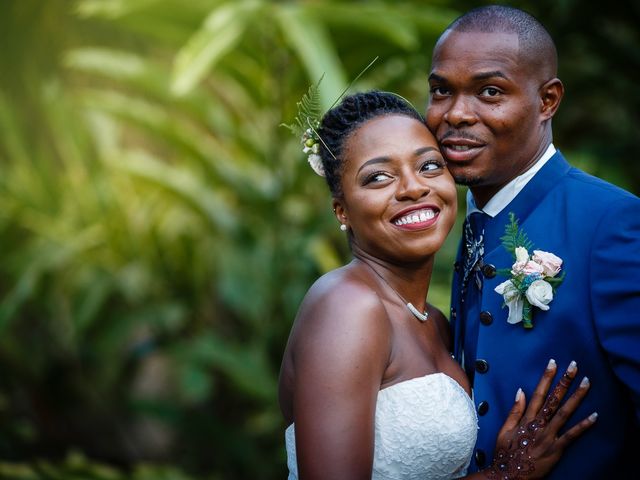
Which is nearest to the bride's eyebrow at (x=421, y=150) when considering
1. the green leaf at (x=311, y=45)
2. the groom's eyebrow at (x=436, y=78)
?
the groom's eyebrow at (x=436, y=78)

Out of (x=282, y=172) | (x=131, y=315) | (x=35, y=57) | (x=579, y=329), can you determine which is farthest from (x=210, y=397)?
(x=579, y=329)

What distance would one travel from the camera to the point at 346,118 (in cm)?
222

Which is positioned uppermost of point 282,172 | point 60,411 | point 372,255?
point 282,172

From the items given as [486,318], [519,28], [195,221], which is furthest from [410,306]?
[195,221]

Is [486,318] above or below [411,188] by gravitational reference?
below

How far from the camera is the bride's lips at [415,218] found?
2123 millimetres

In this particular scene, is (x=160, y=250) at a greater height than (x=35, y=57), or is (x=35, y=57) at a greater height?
(x=35, y=57)

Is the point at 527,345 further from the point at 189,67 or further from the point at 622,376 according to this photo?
the point at 189,67

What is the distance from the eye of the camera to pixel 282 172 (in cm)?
474

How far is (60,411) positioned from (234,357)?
2.02 metres

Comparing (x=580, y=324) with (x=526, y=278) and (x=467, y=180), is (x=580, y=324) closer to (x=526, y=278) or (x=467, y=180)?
(x=526, y=278)

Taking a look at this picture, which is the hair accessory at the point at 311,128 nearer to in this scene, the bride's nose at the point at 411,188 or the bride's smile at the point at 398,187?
the bride's smile at the point at 398,187

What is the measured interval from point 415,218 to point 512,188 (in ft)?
1.07

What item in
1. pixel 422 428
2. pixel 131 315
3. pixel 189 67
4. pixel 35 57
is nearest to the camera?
pixel 422 428
